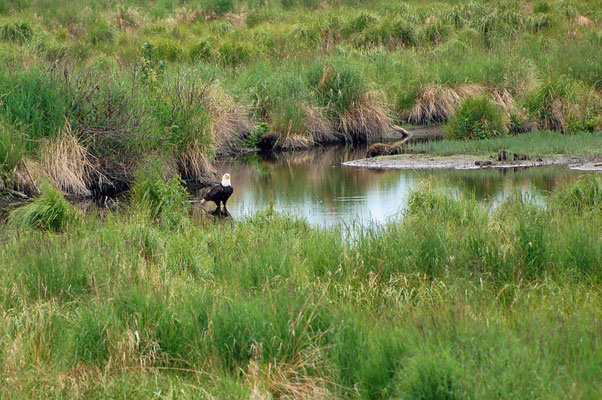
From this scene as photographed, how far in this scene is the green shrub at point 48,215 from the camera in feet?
32.1

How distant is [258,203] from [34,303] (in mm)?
7014

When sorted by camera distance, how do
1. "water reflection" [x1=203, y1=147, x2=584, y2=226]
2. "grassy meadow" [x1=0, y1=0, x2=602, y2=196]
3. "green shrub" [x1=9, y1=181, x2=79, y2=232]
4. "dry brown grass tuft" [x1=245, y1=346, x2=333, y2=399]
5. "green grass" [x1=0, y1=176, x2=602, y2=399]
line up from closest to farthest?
"green grass" [x1=0, y1=176, x2=602, y2=399], "dry brown grass tuft" [x1=245, y1=346, x2=333, y2=399], "green shrub" [x1=9, y1=181, x2=79, y2=232], "water reflection" [x1=203, y1=147, x2=584, y2=226], "grassy meadow" [x1=0, y1=0, x2=602, y2=196]

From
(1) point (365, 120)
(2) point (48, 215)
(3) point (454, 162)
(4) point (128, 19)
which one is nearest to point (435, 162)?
(3) point (454, 162)

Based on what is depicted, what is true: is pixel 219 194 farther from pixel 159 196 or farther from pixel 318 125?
pixel 318 125

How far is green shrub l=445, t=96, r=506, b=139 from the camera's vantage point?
18.5 m

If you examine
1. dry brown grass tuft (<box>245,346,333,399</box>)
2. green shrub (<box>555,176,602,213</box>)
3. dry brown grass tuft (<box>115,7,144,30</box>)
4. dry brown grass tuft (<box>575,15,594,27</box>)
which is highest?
dry brown grass tuft (<box>115,7,144,30</box>)

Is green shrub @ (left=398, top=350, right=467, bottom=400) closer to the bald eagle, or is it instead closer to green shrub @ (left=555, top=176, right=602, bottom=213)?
green shrub @ (left=555, top=176, right=602, bottom=213)

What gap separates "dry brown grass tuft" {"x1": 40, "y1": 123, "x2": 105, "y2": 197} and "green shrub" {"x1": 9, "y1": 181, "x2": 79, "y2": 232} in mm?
2678

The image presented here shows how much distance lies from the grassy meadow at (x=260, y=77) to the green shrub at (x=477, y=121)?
0.04 m

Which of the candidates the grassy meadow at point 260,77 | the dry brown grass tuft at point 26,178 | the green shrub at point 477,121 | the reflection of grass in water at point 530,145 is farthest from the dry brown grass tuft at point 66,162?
the green shrub at point 477,121

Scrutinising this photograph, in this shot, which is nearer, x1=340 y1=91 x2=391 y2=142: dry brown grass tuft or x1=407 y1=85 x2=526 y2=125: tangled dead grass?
x1=340 y1=91 x2=391 y2=142: dry brown grass tuft

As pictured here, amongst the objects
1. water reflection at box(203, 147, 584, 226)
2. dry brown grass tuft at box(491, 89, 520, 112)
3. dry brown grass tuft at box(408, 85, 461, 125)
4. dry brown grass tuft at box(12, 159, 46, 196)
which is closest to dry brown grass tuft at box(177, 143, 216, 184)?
water reflection at box(203, 147, 584, 226)

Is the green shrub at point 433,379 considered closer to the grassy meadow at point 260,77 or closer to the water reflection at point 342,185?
the water reflection at point 342,185

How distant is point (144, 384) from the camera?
4.74 m
